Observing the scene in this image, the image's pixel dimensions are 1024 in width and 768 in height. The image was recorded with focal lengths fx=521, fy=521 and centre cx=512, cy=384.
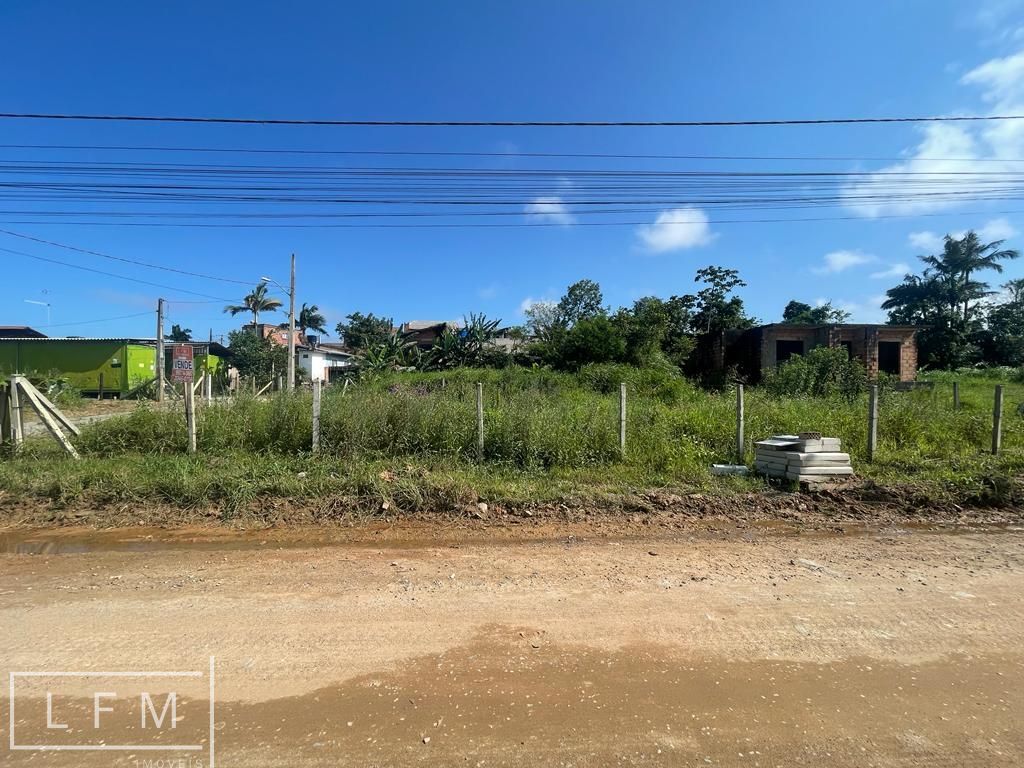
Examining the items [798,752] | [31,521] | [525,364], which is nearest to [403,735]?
[798,752]

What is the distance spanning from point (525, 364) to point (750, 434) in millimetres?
22801

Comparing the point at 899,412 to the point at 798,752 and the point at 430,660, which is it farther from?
the point at 430,660

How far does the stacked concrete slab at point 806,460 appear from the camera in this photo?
7625 mm

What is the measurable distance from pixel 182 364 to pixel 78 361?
22770mm

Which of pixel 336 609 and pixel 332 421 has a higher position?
pixel 332 421

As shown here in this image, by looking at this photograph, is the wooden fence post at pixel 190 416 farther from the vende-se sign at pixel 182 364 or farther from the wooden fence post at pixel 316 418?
the wooden fence post at pixel 316 418

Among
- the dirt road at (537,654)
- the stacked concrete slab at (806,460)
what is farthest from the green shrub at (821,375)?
the dirt road at (537,654)

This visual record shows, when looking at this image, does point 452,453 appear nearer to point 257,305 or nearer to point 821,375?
point 821,375

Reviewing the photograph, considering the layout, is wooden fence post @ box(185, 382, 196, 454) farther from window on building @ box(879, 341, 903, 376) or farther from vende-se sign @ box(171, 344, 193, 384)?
window on building @ box(879, 341, 903, 376)

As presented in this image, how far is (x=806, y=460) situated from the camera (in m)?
7.64

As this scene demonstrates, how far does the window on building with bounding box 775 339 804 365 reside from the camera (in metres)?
27.4

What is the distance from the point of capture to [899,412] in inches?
395

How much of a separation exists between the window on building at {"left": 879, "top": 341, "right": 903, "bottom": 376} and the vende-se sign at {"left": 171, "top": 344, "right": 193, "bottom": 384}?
1276 inches
